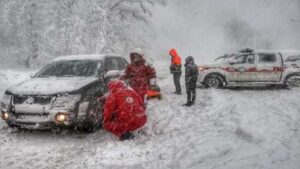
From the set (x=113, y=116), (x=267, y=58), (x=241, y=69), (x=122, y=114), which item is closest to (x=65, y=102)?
(x=113, y=116)

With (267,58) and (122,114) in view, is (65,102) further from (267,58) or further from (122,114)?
(267,58)

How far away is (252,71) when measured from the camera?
14.9m

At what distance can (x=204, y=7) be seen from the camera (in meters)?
85.6

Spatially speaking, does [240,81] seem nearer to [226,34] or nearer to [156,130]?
[156,130]

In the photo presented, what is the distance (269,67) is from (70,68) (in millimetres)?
8436

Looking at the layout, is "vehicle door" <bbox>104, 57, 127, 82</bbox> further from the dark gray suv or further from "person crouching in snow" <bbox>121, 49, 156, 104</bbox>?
"person crouching in snow" <bbox>121, 49, 156, 104</bbox>

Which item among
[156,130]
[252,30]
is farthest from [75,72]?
[252,30]

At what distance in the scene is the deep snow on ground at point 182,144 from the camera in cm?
623

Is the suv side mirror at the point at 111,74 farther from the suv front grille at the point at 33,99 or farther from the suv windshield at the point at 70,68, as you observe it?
the suv front grille at the point at 33,99

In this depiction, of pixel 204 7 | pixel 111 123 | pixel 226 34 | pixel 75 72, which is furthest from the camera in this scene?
pixel 204 7

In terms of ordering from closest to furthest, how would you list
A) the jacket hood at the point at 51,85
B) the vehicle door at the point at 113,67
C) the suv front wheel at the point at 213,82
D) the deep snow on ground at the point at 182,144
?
the deep snow on ground at the point at 182,144 < the jacket hood at the point at 51,85 < the vehicle door at the point at 113,67 < the suv front wheel at the point at 213,82

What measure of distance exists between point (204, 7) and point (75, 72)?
79286 mm

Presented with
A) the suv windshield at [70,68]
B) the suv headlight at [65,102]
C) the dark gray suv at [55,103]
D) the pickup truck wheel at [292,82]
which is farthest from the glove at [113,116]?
the pickup truck wheel at [292,82]

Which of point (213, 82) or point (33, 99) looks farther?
point (213, 82)
